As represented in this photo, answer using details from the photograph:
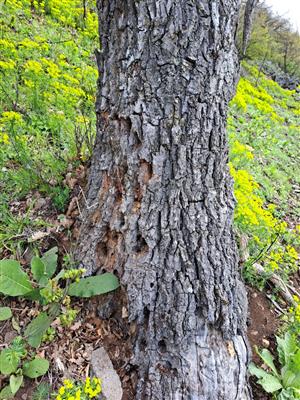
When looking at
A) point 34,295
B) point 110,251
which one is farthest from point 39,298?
point 110,251

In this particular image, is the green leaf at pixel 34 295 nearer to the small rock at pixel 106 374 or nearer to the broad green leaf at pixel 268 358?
the small rock at pixel 106 374

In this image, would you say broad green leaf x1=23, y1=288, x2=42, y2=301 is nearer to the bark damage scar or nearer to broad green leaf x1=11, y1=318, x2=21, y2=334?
broad green leaf x1=11, y1=318, x2=21, y2=334

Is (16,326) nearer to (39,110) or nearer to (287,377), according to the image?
(287,377)

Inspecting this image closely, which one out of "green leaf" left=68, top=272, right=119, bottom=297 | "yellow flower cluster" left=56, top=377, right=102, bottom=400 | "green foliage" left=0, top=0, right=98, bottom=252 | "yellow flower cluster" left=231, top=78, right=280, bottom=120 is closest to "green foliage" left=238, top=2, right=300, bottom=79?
"yellow flower cluster" left=231, top=78, right=280, bottom=120

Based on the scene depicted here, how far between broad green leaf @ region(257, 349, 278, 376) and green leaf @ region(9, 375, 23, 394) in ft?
4.71

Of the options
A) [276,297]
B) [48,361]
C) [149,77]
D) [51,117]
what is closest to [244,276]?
[276,297]

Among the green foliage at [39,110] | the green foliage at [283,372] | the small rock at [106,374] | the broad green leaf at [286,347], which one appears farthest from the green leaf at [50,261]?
Result: the broad green leaf at [286,347]

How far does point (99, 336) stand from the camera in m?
2.04

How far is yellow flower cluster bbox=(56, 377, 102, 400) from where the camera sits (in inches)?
62.6

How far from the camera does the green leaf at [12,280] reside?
1.97 m

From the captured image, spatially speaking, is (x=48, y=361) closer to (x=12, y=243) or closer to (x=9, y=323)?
(x=9, y=323)

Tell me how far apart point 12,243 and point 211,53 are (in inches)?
65.8

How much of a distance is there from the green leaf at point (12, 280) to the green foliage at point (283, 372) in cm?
145

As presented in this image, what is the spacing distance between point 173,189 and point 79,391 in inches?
41.4
